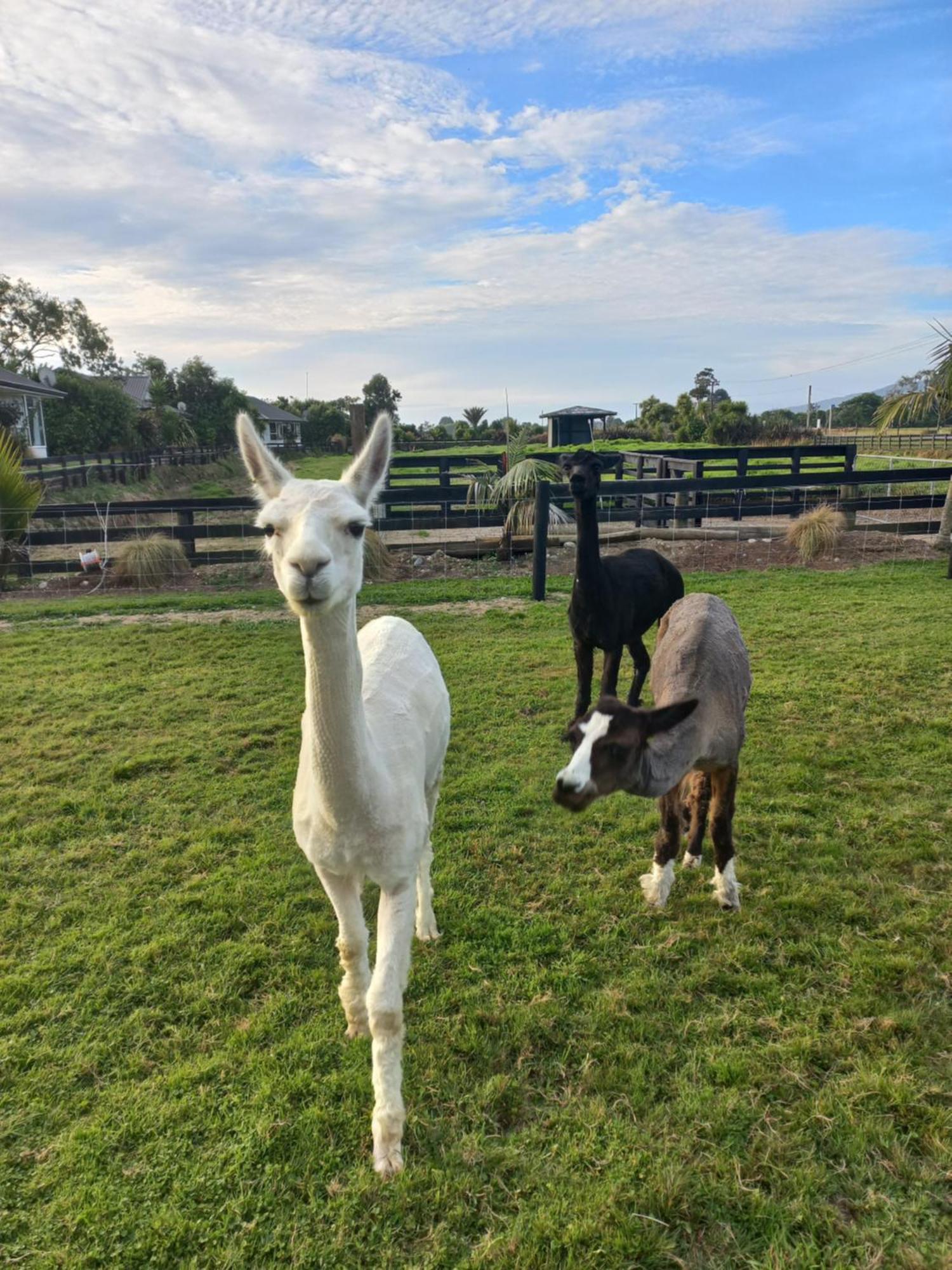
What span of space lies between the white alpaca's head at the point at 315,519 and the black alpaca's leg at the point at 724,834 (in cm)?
223

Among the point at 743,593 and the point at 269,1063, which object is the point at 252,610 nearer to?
the point at 743,593

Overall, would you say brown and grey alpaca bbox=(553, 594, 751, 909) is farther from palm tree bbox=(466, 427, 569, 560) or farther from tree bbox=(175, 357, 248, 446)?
tree bbox=(175, 357, 248, 446)

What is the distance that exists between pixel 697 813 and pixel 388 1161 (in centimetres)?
243

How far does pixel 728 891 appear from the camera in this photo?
3.67 meters

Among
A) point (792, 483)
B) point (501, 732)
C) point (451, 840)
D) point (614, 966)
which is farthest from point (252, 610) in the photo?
point (792, 483)

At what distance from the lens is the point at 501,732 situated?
5.82 m

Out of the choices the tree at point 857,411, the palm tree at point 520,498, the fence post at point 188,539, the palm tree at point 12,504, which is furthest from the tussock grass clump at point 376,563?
the tree at point 857,411

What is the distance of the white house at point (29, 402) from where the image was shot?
99.0 ft

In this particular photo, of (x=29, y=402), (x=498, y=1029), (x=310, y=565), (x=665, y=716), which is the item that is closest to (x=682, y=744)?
(x=665, y=716)

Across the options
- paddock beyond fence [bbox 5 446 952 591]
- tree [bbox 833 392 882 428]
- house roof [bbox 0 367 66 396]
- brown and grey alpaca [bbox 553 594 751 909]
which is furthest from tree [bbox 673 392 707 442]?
brown and grey alpaca [bbox 553 594 751 909]

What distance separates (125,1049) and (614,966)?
2109 mm

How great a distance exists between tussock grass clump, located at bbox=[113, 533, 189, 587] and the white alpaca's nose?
1067cm

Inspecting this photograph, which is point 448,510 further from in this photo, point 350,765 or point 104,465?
point 104,465

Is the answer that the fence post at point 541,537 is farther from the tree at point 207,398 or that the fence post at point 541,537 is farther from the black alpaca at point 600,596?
the tree at point 207,398
